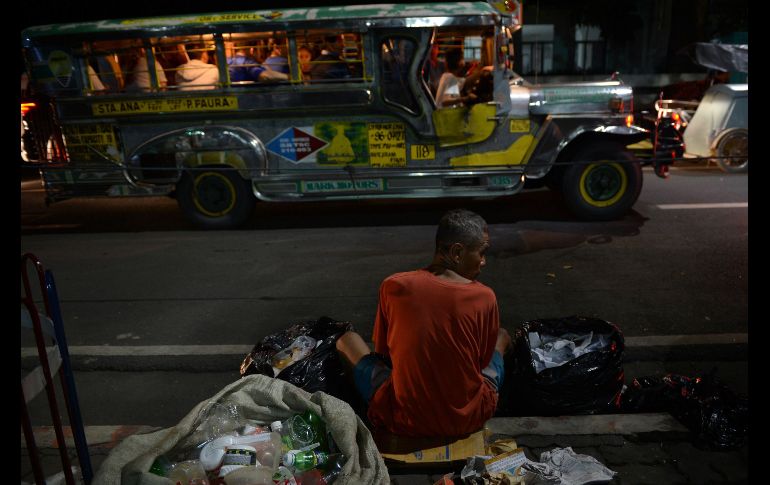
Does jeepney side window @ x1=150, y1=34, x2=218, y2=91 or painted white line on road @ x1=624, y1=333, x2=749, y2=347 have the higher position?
jeepney side window @ x1=150, y1=34, x2=218, y2=91

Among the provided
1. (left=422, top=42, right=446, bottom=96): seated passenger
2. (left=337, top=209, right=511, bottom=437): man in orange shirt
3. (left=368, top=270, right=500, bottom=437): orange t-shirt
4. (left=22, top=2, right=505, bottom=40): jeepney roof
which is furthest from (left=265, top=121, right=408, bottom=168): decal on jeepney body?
(left=368, top=270, right=500, bottom=437): orange t-shirt

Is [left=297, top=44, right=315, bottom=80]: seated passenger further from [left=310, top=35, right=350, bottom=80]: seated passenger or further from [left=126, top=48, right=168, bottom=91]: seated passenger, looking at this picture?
[left=126, top=48, right=168, bottom=91]: seated passenger

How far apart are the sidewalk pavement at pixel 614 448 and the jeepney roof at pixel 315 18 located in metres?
5.01

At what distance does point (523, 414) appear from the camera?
10.3ft

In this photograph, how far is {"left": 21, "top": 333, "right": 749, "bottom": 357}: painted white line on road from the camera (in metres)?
3.76

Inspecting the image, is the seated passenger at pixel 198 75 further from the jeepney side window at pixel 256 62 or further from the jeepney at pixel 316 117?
the jeepney side window at pixel 256 62

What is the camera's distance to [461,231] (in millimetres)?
2539

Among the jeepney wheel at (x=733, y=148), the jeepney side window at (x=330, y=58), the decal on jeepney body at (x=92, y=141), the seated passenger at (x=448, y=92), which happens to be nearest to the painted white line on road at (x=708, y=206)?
the jeepney wheel at (x=733, y=148)

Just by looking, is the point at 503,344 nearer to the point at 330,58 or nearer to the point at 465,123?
the point at 465,123

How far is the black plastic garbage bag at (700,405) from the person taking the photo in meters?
2.72

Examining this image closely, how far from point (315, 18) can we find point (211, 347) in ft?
13.9

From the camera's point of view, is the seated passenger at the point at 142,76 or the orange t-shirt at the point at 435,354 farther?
the seated passenger at the point at 142,76

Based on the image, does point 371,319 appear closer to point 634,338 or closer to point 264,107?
point 634,338

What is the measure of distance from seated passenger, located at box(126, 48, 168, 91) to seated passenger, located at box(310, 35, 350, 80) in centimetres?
196
